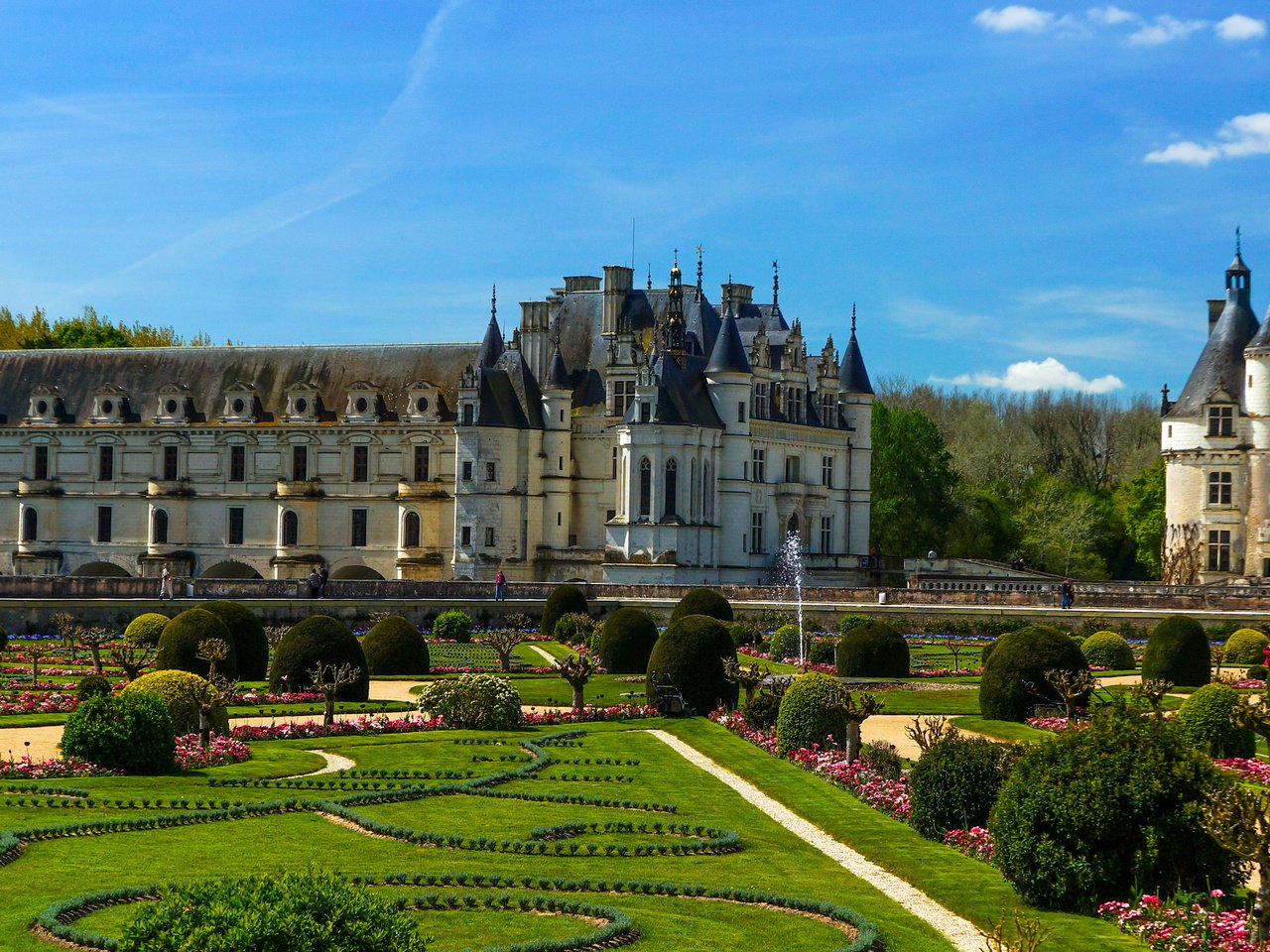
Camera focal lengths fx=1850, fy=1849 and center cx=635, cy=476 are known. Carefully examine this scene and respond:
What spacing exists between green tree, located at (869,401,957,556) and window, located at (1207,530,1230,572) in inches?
679

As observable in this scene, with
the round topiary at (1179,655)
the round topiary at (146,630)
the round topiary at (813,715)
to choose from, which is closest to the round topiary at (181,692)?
the round topiary at (813,715)

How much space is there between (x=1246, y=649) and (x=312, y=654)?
773 inches

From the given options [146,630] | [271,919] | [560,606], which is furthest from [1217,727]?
[560,606]

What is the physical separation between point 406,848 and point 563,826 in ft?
6.13

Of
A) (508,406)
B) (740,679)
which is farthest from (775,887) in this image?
(508,406)

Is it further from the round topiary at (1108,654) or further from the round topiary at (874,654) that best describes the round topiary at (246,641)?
the round topiary at (1108,654)

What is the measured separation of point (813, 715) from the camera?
24.5 meters

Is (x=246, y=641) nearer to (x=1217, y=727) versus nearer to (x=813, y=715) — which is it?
(x=813, y=715)

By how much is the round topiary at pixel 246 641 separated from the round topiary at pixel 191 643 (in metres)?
2.08

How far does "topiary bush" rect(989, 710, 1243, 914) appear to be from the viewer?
1516 centimetres

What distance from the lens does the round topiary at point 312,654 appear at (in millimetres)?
31781

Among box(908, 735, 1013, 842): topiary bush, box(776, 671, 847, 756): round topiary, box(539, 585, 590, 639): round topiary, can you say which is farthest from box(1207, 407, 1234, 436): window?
box(908, 735, 1013, 842): topiary bush

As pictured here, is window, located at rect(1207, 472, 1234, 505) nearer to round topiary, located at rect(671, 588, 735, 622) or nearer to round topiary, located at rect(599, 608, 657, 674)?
round topiary, located at rect(671, 588, 735, 622)

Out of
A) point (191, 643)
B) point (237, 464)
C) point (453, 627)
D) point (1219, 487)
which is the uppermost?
point (237, 464)
